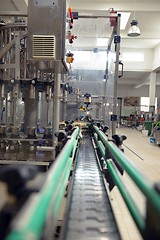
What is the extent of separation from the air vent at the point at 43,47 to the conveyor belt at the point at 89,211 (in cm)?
116

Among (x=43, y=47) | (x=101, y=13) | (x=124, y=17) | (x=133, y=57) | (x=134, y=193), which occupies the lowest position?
(x=134, y=193)

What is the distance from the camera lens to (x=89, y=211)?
48.5 inches

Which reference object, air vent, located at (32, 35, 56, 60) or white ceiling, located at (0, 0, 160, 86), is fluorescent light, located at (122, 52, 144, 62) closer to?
white ceiling, located at (0, 0, 160, 86)

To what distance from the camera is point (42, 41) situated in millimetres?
2316

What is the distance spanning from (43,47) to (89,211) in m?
1.68

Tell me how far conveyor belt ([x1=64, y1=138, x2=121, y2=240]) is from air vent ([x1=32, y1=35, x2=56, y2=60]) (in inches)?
45.8

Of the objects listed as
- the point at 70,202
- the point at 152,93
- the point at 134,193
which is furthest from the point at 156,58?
the point at 70,202

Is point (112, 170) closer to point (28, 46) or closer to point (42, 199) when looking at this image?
point (42, 199)

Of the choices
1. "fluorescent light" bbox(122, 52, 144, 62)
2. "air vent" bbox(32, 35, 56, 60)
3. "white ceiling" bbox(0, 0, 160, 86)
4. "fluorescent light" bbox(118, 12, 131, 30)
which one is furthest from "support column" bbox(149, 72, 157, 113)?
"air vent" bbox(32, 35, 56, 60)

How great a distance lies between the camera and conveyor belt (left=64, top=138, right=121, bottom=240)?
1029 mm

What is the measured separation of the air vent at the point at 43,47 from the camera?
229cm

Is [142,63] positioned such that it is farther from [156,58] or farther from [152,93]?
[152,93]

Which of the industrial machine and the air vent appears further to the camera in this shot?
the air vent

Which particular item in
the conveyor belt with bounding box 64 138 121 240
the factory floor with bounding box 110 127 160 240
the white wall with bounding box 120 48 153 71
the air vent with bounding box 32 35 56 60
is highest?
the white wall with bounding box 120 48 153 71
